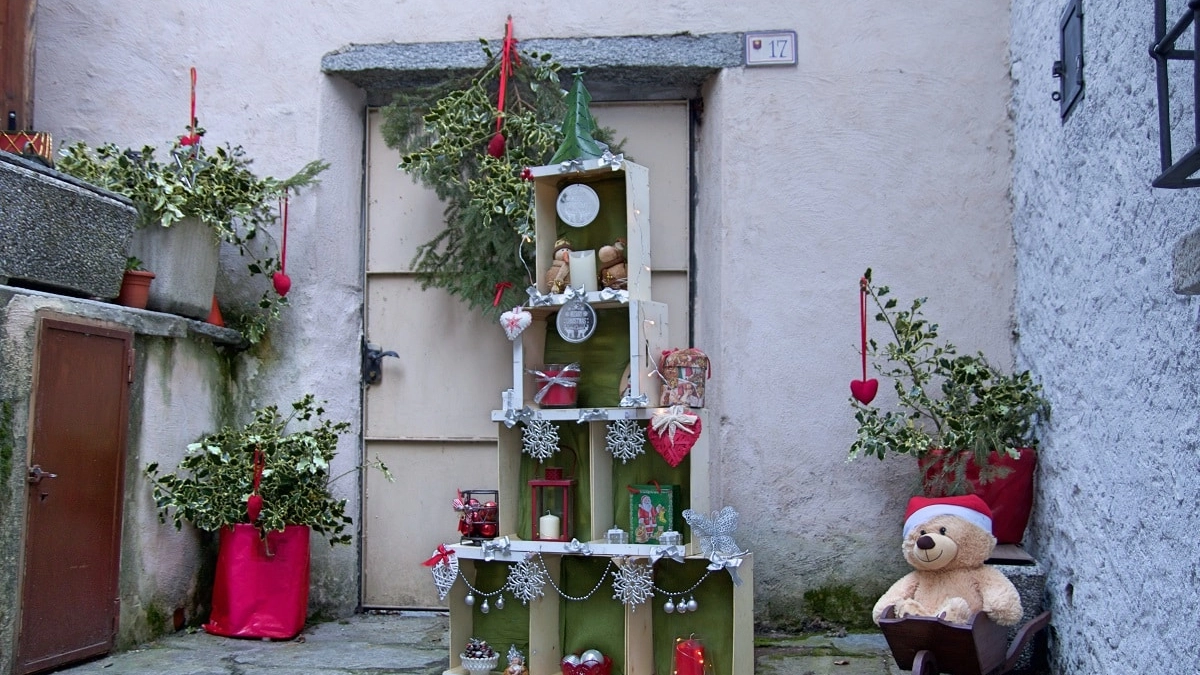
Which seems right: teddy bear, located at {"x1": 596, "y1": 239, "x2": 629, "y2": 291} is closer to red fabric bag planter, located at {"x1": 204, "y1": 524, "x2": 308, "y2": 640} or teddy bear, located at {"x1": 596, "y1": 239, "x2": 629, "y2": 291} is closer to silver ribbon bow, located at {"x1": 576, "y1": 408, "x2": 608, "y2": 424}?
silver ribbon bow, located at {"x1": 576, "y1": 408, "x2": 608, "y2": 424}

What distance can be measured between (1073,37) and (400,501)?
11.2ft

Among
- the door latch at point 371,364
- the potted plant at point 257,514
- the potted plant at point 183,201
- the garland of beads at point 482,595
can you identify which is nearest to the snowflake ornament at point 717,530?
the garland of beads at point 482,595

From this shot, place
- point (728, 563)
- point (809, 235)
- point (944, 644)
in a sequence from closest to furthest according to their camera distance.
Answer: point (944, 644)
point (728, 563)
point (809, 235)

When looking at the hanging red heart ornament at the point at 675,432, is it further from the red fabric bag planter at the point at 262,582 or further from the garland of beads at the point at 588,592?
the red fabric bag planter at the point at 262,582

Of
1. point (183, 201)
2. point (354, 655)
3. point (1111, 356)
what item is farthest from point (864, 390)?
point (183, 201)

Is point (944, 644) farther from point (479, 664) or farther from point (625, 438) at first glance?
point (479, 664)

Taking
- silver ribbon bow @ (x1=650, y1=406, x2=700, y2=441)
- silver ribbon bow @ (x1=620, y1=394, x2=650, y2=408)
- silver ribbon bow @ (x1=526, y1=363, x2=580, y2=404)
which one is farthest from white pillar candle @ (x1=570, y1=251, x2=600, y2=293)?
silver ribbon bow @ (x1=650, y1=406, x2=700, y2=441)

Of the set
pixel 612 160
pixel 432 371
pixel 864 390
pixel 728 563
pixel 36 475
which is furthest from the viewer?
pixel 432 371

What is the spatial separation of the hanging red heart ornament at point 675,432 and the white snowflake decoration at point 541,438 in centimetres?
42

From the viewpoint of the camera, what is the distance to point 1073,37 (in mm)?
3697

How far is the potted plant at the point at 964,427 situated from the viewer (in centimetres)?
413

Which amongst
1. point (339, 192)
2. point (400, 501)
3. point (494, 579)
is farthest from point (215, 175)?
point (494, 579)

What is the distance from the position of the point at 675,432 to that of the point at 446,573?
983mm

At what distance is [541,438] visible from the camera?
13.6 ft
